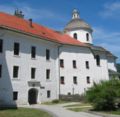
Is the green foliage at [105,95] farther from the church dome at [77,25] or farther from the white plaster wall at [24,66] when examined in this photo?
the church dome at [77,25]

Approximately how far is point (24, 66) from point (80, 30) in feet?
74.6

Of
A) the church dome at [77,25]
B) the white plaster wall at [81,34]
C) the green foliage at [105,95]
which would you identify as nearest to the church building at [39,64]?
the white plaster wall at [81,34]

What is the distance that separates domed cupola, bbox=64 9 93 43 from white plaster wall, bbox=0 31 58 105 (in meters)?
14.0

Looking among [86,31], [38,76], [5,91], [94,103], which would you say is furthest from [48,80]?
[86,31]

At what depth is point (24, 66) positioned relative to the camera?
1358 inches

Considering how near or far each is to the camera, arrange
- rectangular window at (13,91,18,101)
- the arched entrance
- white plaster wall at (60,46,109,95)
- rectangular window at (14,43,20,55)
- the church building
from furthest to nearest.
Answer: white plaster wall at (60,46,109,95) → the arched entrance → rectangular window at (14,43,20,55) → rectangular window at (13,91,18,101) → the church building

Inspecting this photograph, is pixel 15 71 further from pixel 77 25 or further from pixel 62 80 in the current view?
pixel 77 25

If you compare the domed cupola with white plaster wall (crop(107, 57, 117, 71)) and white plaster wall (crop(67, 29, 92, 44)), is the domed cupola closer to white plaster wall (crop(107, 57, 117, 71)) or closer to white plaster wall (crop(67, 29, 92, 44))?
white plaster wall (crop(67, 29, 92, 44))

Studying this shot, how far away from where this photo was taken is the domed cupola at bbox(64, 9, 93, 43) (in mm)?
53562

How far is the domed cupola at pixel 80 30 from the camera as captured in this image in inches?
2109

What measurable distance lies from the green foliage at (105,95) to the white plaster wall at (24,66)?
1158cm

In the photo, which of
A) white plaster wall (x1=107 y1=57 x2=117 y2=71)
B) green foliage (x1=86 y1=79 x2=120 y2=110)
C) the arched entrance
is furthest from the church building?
green foliage (x1=86 y1=79 x2=120 y2=110)

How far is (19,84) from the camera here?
33.4m

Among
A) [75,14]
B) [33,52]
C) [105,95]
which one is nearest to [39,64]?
[33,52]
